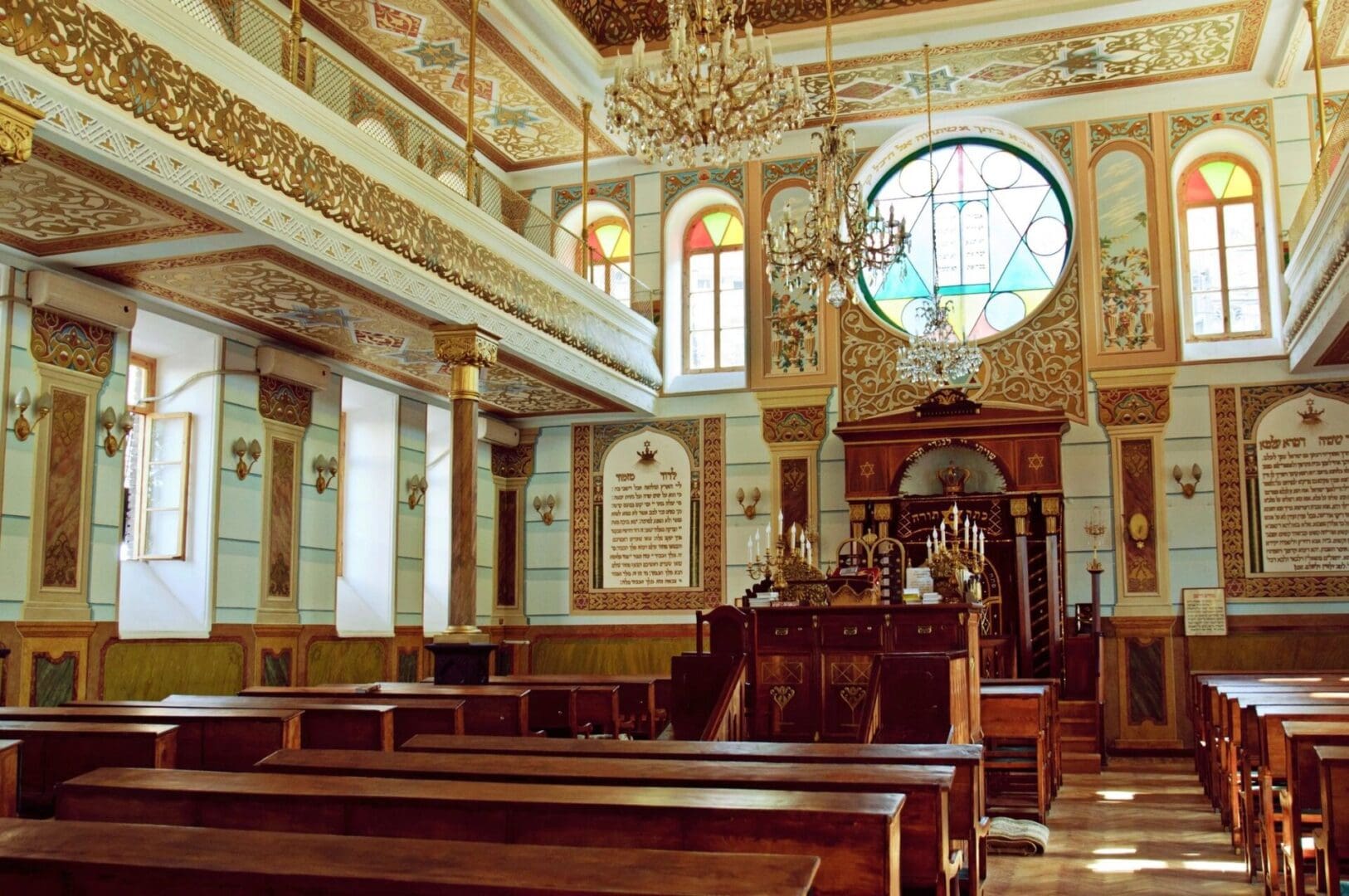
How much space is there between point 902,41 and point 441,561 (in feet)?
25.2

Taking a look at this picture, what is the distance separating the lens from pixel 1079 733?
1164 cm

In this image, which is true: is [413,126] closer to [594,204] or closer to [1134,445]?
[594,204]

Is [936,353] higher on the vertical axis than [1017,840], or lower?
higher

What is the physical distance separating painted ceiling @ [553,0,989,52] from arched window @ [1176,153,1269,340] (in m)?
3.76

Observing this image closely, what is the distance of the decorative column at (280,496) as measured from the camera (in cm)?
1096

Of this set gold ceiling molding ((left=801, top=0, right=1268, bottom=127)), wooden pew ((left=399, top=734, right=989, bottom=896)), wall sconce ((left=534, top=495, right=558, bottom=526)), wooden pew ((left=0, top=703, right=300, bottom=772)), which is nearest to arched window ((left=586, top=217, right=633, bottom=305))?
wall sconce ((left=534, top=495, right=558, bottom=526))

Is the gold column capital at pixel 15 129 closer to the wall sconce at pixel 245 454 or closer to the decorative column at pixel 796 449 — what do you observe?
the wall sconce at pixel 245 454

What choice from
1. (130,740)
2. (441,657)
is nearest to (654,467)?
(441,657)

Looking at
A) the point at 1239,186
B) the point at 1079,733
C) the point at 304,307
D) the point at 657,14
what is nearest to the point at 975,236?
the point at 1239,186

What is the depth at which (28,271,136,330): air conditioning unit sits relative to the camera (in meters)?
8.52

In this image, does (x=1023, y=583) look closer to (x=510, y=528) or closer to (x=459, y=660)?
(x=459, y=660)

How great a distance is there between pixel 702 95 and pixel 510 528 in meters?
8.27

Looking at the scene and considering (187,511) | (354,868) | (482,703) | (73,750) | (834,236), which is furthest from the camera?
(187,511)

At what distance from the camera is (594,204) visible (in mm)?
15391
